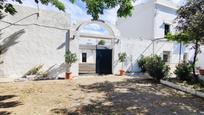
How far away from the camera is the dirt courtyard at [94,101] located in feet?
23.6

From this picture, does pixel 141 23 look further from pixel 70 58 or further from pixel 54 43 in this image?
pixel 54 43

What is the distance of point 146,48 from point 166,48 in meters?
3.01

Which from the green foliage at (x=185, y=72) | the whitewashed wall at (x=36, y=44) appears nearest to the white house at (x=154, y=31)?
the green foliage at (x=185, y=72)

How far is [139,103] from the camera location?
838 centimetres

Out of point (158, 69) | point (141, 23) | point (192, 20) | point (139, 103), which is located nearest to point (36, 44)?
point (158, 69)

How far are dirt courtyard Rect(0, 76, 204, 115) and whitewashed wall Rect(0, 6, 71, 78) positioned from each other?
9.03 ft

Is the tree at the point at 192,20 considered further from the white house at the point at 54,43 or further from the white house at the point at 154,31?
the white house at the point at 154,31

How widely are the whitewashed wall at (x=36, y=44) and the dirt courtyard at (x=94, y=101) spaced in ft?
9.03

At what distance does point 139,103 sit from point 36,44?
8506 millimetres

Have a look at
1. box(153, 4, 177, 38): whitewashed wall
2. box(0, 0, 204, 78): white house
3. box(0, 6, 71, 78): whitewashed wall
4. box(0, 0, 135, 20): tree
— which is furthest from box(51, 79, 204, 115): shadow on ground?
box(153, 4, 177, 38): whitewashed wall

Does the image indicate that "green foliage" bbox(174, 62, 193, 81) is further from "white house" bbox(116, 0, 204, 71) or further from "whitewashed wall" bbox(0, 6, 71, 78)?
"whitewashed wall" bbox(0, 6, 71, 78)

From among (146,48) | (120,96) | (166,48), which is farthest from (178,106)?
(166,48)

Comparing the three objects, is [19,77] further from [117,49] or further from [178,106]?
[178,106]

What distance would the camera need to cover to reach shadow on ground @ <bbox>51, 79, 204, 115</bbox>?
7266 millimetres
